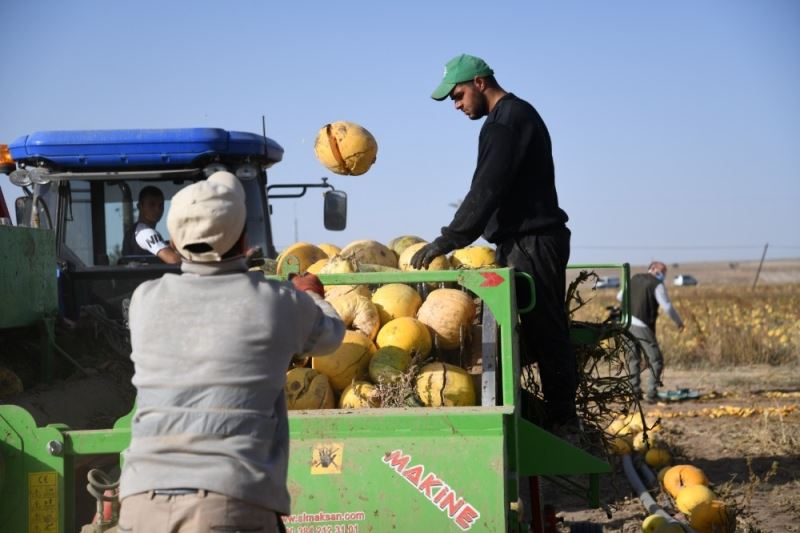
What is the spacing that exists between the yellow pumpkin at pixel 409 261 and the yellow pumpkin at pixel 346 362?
92 cm

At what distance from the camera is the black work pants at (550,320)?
5426 mm

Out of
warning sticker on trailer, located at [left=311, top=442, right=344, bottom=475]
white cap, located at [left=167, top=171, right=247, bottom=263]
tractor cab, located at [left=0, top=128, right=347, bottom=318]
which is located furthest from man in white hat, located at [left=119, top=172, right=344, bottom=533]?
tractor cab, located at [left=0, top=128, right=347, bottom=318]

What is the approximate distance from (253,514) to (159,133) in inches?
199

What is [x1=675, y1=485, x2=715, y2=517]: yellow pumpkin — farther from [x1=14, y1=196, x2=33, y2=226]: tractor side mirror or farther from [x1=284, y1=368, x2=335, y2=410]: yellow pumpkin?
[x1=14, y1=196, x2=33, y2=226]: tractor side mirror

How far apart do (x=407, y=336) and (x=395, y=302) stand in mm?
472

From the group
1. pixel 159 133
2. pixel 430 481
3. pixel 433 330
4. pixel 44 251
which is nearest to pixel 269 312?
pixel 430 481

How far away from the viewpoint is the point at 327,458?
4441 mm

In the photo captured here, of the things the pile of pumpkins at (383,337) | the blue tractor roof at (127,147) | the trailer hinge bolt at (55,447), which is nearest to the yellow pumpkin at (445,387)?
the pile of pumpkins at (383,337)

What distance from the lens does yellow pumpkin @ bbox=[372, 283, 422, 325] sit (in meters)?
5.81

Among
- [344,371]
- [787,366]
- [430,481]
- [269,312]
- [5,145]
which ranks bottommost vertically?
[787,366]

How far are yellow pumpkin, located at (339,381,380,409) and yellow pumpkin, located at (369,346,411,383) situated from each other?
72 millimetres

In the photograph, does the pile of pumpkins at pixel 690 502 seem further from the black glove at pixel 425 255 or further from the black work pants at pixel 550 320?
the black glove at pixel 425 255

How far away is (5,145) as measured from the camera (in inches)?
315

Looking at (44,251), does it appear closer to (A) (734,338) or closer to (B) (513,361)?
(B) (513,361)
